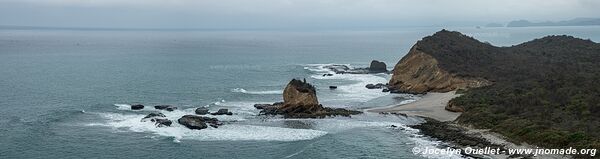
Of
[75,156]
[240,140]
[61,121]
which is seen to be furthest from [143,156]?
[61,121]

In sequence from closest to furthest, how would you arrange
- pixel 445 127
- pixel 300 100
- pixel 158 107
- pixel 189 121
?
1. pixel 445 127
2. pixel 189 121
3. pixel 300 100
4. pixel 158 107

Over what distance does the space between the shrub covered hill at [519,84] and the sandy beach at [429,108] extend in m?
2.10

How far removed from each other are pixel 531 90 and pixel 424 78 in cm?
2021

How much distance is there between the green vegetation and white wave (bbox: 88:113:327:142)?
18538mm

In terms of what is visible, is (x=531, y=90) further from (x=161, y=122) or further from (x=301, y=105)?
(x=161, y=122)

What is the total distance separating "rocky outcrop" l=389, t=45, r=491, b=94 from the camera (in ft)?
297

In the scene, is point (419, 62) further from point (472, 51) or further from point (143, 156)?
point (143, 156)

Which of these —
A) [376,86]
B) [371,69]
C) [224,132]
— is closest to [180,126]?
[224,132]

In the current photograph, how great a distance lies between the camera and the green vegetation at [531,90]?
180 ft

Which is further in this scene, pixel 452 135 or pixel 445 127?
pixel 445 127

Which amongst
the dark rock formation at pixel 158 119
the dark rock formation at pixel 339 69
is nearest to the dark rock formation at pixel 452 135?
the dark rock formation at pixel 158 119

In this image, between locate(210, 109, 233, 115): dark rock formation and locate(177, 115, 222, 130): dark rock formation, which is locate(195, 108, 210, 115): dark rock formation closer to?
locate(210, 109, 233, 115): dark rock formation

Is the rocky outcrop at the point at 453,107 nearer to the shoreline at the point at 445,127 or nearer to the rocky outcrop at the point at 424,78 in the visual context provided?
the shoreline at the point at 445,127

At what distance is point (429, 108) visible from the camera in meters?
75.8
